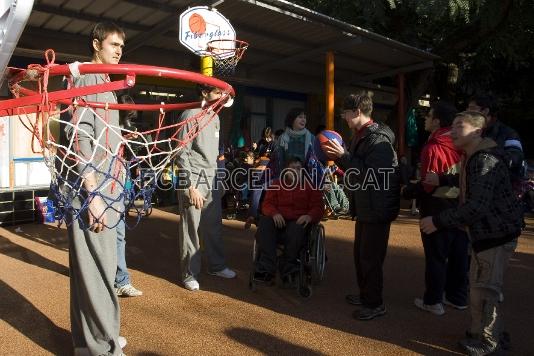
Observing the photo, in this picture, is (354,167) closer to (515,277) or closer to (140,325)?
(140,325)

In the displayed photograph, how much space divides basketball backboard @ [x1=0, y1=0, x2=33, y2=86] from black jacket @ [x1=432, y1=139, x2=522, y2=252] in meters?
2.81

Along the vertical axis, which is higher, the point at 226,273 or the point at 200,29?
the point at 200,29

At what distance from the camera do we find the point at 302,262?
4605 millimetres

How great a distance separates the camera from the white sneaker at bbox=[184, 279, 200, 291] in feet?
15.7

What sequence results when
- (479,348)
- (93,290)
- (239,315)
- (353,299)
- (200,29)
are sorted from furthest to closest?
(200,29), (353,299), (239,315), (479,348), (93,290)

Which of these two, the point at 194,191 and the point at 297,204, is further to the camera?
the point at 297,204

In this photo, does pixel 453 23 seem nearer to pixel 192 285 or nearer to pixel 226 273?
pixel 226 273

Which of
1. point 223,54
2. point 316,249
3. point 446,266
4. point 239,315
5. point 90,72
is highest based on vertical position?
point 223,54

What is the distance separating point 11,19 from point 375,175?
9.53 feet

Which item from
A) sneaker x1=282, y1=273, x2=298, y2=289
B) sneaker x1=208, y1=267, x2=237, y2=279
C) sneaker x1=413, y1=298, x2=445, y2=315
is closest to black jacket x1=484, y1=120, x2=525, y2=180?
sneaker x1=413, y1=298, x2=445, y2=315

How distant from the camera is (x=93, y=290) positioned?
304 cm

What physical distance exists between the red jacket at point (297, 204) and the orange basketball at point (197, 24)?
8.37 feet

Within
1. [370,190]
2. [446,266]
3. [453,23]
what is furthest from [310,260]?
[453,23]

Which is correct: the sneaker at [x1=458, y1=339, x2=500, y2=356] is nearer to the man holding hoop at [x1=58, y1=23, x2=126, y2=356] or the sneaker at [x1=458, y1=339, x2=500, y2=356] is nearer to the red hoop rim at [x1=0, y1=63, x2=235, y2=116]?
the man holding hoop at [x1=58, y1=23, x2=126, y2=356]
